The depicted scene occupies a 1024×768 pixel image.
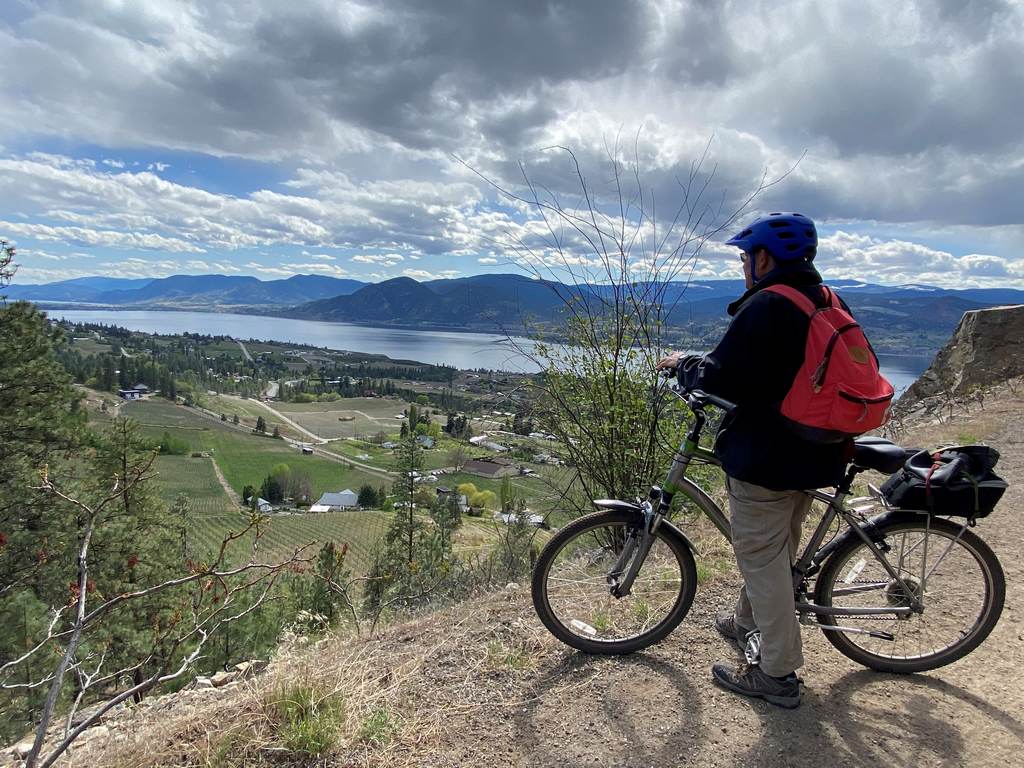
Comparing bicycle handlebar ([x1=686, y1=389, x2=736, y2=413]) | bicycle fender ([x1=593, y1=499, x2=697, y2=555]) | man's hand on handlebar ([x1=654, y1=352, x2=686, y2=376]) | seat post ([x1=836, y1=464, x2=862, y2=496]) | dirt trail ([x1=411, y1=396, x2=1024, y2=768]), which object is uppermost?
man's hand on handlebar ([x1=654, y1=352, x2=686, y2=376])

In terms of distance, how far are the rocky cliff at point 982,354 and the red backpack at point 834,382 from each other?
1350 cm

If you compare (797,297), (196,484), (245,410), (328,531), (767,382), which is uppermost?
(797,297)

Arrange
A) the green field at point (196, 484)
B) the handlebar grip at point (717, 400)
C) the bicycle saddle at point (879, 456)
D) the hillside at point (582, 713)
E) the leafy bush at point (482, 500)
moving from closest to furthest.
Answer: the hillside at point (582, 713), the handlebar grip at point (717, 400), the bicycle saddle at point (879, 456), the leafy bush at point (482, 500), the green field at point (196, 484)

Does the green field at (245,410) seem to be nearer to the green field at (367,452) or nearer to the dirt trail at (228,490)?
the green field at (367,452)

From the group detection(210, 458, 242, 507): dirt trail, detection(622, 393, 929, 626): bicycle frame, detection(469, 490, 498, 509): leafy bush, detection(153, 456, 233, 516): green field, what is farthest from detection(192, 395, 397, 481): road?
detection(622, 393, 929, 626): bicycle frame

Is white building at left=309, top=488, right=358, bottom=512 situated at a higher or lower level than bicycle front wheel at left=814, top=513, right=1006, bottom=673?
lower

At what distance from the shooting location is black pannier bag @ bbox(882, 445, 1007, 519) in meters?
2.64

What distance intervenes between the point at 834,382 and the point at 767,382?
25 centimetres

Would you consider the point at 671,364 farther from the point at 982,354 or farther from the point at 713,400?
the point at 982,354

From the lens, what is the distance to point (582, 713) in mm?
2768

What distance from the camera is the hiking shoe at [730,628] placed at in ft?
10.6

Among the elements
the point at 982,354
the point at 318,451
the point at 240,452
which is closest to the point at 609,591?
the point at 982,354

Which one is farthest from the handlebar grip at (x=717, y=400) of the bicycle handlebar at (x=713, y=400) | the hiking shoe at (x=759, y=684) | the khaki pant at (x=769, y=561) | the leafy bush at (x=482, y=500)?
the leafy bush at (x=482, y=500)

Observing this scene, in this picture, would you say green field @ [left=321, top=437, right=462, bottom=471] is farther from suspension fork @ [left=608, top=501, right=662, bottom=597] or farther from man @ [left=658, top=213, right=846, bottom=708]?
man @ [left=658, top=213, right=846, bottom=708]
